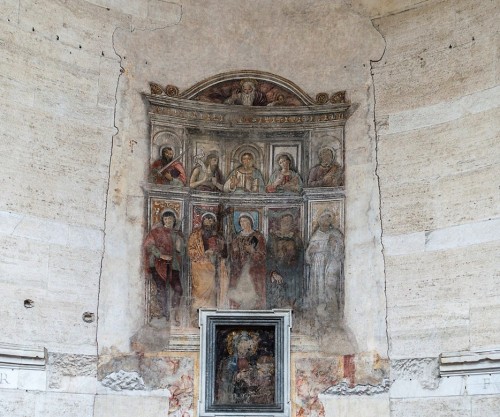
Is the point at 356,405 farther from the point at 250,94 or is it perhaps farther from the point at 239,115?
the point at 250,94

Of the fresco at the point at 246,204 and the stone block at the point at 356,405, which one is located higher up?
the fresco at the point at 246,204

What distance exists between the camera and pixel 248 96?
50.2 ft

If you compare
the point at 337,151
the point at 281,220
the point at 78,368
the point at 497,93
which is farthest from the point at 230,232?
the point at 497,93

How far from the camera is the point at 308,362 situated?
1443 cm

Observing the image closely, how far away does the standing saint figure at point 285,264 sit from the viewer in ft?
48.4

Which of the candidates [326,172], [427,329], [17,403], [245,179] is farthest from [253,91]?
[17,403]

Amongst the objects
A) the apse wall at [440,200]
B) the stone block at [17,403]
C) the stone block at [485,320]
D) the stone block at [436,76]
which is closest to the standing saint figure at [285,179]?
the apse wall at [440,200]

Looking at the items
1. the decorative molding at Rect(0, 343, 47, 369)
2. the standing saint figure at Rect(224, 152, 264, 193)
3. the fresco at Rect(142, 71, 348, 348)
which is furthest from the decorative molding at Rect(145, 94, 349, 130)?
the decorative molding at Rect(0, 343, 47, 369)

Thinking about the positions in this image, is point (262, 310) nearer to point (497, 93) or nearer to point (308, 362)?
point (308, 362)

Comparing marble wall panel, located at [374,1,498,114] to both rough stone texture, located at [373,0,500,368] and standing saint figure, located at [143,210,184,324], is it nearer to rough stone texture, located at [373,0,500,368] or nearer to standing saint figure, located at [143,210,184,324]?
rough stone texture, located at [373,0,500,368]

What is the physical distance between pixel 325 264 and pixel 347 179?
1162mm

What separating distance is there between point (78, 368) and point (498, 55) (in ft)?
20.9

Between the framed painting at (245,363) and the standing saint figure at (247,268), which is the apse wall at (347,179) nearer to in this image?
the framed painting at (245,363)

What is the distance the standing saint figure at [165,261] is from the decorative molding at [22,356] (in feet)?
5.98
